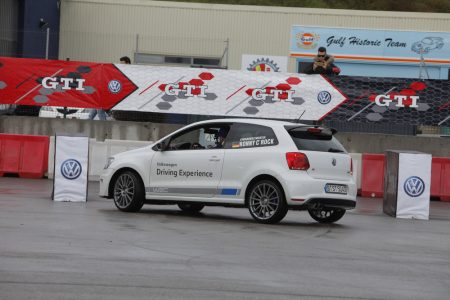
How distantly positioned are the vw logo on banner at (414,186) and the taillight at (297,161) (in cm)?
325

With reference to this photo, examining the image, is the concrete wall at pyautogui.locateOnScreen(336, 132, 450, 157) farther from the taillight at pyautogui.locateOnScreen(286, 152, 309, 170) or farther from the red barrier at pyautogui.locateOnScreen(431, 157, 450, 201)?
the taillight at pyautogui.locateOnScreen(286, 152, 309, 170)

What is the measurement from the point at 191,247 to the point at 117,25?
93.0ft

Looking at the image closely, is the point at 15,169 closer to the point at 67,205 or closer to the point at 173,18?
the point at 67,205

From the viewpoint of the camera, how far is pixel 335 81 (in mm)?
22766

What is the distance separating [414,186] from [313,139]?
9.81 feet

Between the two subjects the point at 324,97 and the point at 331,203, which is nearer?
the point at 331,203

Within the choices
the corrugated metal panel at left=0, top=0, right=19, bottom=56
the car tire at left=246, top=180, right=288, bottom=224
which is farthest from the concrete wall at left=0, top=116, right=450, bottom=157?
the corrugated metal panel at left=0, top=0, right=19, bottom=56

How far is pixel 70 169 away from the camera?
1702 centimetres

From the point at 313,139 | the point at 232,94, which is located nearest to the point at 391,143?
the point at 232,94

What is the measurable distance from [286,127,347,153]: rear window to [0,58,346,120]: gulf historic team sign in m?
7.79

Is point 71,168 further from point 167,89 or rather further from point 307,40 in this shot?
point 307,40

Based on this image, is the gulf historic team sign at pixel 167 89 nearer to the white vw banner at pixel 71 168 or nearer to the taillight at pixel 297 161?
the white vw banner at pixel 71 168

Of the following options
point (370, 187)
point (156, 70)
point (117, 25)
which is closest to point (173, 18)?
point (117, 25)

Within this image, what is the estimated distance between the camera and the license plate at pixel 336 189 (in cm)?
1440
